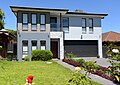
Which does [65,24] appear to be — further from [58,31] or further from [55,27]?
[58,31]

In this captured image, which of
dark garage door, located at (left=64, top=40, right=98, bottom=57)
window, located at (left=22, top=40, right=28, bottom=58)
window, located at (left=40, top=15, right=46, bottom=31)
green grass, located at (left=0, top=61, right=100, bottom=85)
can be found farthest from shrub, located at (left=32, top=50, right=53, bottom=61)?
green grass, located at (left=0, top=61, right=100, bottom=85)

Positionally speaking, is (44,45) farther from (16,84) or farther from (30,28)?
(16,84)

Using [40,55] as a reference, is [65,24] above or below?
above

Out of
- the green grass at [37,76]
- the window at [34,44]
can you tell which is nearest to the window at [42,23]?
the window at [34,44]

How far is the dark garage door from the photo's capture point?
107 feet

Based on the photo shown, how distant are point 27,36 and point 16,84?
18.2 meters

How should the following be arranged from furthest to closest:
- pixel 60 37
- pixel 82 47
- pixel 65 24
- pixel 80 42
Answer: pixel 82 47
pixel 80 42
pixel 65 24
pixel 60 37

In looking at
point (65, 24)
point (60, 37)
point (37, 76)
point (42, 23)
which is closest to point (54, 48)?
point (60, 37)

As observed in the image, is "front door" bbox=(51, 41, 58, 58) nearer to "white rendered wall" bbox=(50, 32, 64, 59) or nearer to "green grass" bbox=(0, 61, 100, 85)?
"white rendered wall" bbox=(50, 32, 64, 59)

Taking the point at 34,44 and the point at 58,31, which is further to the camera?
the point at 58,31

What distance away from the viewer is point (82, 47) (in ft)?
109

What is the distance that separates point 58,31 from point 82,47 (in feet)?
16.6

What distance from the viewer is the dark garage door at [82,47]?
107 ft

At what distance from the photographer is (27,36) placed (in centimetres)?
2878
